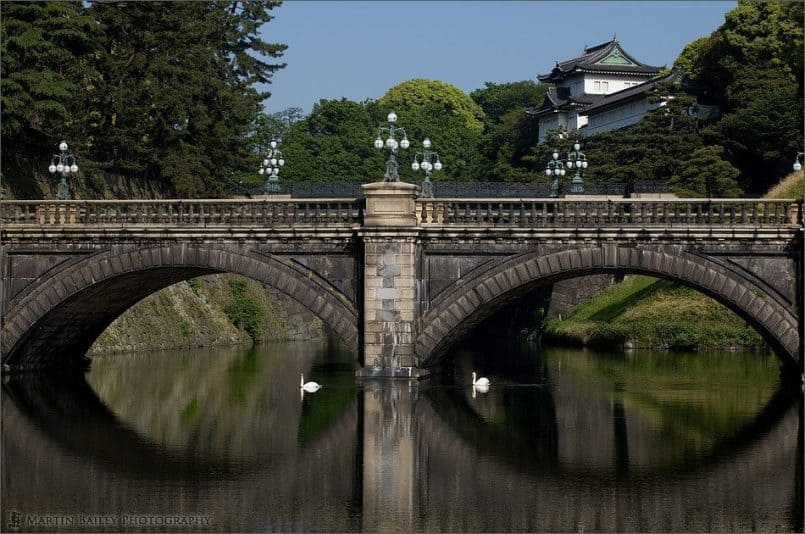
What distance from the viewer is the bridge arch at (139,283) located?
151 feet

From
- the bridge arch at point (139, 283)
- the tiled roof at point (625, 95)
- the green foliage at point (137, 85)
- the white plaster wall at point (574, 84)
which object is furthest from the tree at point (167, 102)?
the white plaster wall at point (574, 84)

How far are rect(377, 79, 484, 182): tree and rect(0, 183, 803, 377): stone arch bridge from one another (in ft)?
226

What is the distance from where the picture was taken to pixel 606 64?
131 m

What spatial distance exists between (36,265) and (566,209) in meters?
16.8

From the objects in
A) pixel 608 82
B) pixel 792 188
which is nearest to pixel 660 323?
pixel 792 188

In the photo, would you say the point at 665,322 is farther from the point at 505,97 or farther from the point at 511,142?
the point at 505,97

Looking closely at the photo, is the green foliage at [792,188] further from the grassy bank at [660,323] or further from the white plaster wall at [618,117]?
the white plaster wall at [618,117]

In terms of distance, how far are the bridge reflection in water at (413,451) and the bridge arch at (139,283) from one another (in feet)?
5.46

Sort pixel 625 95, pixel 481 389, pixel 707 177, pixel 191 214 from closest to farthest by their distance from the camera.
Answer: pixel 191 214 < pixel 481 389 < pixel 707 177 < pixel 625 95

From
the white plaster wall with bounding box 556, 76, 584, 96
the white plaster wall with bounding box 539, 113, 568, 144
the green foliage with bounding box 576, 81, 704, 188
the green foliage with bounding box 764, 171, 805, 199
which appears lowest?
the green foliage with bounding box 764, 171, 805, 199

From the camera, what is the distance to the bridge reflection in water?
2606 centimetres

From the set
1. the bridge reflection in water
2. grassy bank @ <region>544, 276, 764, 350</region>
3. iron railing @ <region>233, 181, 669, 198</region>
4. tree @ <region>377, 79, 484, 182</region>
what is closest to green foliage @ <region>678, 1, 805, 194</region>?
iron railing @ <region>233, 181, 669, 198</region>

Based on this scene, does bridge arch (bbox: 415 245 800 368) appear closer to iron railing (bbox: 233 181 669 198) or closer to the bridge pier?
the bridge pier

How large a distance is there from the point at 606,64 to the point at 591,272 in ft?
291
